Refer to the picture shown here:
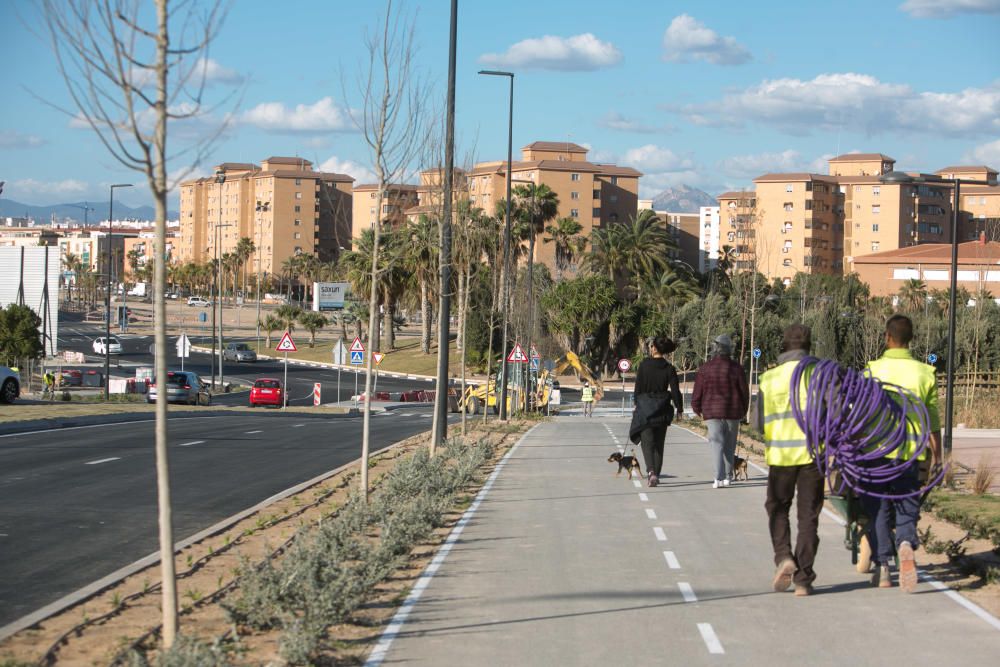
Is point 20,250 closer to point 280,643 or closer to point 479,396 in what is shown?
point 479,396

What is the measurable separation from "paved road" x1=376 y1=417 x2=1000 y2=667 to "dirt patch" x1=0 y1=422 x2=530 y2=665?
1.04ft

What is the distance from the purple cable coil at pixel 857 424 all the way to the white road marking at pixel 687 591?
4.43 ft

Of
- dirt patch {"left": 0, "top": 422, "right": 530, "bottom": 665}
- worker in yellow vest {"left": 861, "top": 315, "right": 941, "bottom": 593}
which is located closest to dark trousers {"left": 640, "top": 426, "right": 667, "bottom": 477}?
dirt patch {"left": 0, "top": 422, "right": 530, "bottom": 665}

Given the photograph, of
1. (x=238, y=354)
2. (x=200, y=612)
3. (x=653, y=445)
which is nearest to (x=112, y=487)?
(x=653, y=445)

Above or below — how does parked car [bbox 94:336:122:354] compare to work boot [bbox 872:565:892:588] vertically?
below

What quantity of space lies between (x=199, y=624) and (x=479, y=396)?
51.6 metres

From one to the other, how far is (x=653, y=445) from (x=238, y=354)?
85.5 m

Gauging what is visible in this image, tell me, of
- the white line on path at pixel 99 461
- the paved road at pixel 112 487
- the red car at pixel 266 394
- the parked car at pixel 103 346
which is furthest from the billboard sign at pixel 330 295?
the white line on path at pixel 99 461

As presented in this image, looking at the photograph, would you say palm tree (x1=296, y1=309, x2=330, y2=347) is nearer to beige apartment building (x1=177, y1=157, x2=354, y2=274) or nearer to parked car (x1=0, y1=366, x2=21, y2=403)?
beige apartment building (x1=177, y1=157, x2=354, y2=274)

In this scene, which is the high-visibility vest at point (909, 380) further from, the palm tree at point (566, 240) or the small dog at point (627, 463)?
the palm tree at point (566, 240)

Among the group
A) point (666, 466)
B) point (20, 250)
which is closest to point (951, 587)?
point (666, 466)

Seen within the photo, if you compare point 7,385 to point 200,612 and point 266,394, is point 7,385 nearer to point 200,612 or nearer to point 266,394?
point 266,394

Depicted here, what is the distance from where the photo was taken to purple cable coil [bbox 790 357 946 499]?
8.69m

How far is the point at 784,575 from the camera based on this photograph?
8.92 metres
